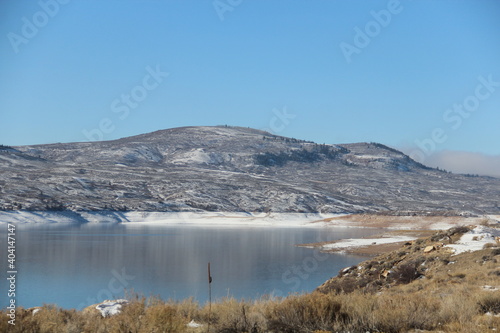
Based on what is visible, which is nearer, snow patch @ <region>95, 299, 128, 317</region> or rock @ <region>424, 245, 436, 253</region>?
snow patch @ <region>95, 299, 128, 317</region>

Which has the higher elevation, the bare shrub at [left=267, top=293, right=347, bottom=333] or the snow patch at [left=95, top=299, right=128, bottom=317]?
the bare shrub at [left=267, top=293, right=347, bottom=333]

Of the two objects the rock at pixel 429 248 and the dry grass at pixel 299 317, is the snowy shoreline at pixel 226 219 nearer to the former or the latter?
the rock at pixel 429 248

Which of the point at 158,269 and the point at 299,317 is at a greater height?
the point at 299,317

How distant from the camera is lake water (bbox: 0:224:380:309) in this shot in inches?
970

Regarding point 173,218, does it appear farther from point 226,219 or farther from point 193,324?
point 193,324

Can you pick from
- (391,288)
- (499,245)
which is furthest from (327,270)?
(391,288)

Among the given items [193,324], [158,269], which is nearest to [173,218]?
[158,269]

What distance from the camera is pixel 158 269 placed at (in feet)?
113

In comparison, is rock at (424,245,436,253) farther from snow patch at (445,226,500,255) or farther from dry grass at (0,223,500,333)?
dry grass at (0,223,500,333)

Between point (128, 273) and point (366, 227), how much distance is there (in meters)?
68.0

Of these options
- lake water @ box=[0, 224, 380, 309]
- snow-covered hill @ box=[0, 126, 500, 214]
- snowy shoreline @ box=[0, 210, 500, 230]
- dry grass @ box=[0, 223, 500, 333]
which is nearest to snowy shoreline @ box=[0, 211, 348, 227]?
snowy shoreline @ box=[0, 210, 500, 230]

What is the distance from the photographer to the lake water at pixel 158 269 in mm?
24641

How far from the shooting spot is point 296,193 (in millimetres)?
141750

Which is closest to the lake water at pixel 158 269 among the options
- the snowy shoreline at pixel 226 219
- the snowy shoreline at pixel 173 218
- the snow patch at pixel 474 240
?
the snow patch at pixel 474 240
